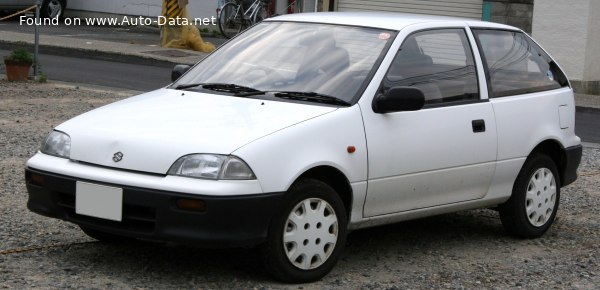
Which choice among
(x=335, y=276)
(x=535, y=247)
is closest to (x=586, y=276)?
(x=535, y=247)

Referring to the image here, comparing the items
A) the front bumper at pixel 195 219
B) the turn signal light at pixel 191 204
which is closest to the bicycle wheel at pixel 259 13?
the front bumper at pixel 195 219

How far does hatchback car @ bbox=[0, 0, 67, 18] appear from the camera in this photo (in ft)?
92.9

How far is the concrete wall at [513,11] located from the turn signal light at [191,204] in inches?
751

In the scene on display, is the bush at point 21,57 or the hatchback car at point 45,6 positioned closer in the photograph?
the bush at point 21,57

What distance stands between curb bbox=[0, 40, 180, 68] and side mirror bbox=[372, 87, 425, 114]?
14.6 metres

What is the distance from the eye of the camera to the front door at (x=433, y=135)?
21.9 feet

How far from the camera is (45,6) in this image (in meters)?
29.2

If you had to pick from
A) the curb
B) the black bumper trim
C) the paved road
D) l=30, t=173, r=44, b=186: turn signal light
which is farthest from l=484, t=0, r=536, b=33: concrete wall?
l=30, t=173, r=44, b=186: turn signal light

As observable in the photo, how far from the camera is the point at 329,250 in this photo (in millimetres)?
6371

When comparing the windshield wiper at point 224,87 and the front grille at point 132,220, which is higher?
the windshield wiper at point 224,87

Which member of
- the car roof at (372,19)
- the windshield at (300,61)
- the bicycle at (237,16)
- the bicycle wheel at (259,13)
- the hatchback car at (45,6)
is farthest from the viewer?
the hatchback car at (45,6)

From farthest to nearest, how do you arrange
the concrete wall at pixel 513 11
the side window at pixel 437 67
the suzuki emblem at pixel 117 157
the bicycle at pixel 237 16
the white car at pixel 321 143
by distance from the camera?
the bicycle at pixel 237 16 < the concrete wall at pixel 513 11 < the side window at pixel 437 67 < the suzuki emblem at pixel 117 157 < the white car at pixel 321 143

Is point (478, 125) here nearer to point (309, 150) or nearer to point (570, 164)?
point (570, 164)

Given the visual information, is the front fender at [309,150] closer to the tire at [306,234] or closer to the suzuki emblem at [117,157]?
the tire at [306,234]
